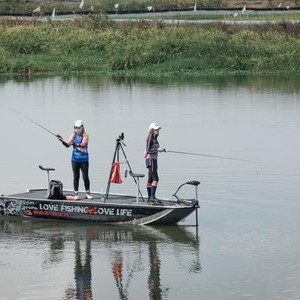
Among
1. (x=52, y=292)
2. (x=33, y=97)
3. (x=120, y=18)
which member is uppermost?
(x=120, y=18)

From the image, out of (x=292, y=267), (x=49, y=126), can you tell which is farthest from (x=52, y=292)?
(x=49, y=126)

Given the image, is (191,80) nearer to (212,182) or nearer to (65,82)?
(65,82)

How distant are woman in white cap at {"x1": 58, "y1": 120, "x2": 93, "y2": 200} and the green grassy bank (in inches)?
1269

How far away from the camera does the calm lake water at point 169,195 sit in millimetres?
18297

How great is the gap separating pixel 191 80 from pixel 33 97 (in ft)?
30.1

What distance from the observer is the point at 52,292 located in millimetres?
17719

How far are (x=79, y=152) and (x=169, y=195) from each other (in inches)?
103

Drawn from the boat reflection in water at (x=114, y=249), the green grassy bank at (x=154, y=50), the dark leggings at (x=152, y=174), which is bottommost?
the boat reflection in water at (x=114, y=249)

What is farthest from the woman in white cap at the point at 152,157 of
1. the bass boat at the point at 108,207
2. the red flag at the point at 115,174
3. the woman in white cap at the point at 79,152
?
the woman in white cap at the point at 79,152

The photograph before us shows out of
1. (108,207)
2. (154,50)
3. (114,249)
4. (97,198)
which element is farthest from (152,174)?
(154,50)

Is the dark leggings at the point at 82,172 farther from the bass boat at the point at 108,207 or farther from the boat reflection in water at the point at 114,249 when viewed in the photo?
the boat reflection in water at the point at 114,249

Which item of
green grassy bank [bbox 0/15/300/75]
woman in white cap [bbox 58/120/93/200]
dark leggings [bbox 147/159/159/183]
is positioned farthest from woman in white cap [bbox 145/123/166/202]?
green grassy bank [bbox 0/15/300/75]

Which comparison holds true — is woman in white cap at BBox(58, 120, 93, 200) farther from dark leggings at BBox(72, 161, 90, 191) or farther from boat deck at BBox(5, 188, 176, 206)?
boat deck at BBox(5, 188, 176, 206)

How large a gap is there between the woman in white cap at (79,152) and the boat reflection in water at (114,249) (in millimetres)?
817
